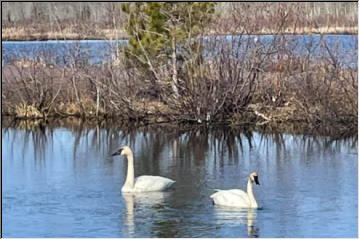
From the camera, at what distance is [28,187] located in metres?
13.1

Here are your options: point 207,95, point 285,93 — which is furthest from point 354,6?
point 207,95

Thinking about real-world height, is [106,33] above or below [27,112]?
above

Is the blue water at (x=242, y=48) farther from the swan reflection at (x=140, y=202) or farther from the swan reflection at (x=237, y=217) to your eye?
the swan reflection at (x=237, y=217)

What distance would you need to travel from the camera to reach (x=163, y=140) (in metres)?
18.0

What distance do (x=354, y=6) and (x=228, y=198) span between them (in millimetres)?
10821

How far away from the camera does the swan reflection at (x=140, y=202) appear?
11195mm

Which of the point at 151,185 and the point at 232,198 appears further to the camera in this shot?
the point at 151,185

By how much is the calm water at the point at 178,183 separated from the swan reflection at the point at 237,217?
2cm

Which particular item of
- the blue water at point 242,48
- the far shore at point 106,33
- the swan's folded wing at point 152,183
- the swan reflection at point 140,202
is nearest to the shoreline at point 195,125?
the blue water at point 242,48

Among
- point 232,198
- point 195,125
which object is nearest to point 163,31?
point 195,125

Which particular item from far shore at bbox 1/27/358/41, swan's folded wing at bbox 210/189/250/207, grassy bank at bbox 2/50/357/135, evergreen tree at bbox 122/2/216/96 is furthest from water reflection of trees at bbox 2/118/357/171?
swan's folded wing at bbox 210/189/250/207

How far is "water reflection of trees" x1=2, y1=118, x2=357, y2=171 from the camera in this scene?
1639 centimetres

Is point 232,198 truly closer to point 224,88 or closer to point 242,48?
point 224,88

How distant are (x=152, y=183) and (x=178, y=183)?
1.88ft
